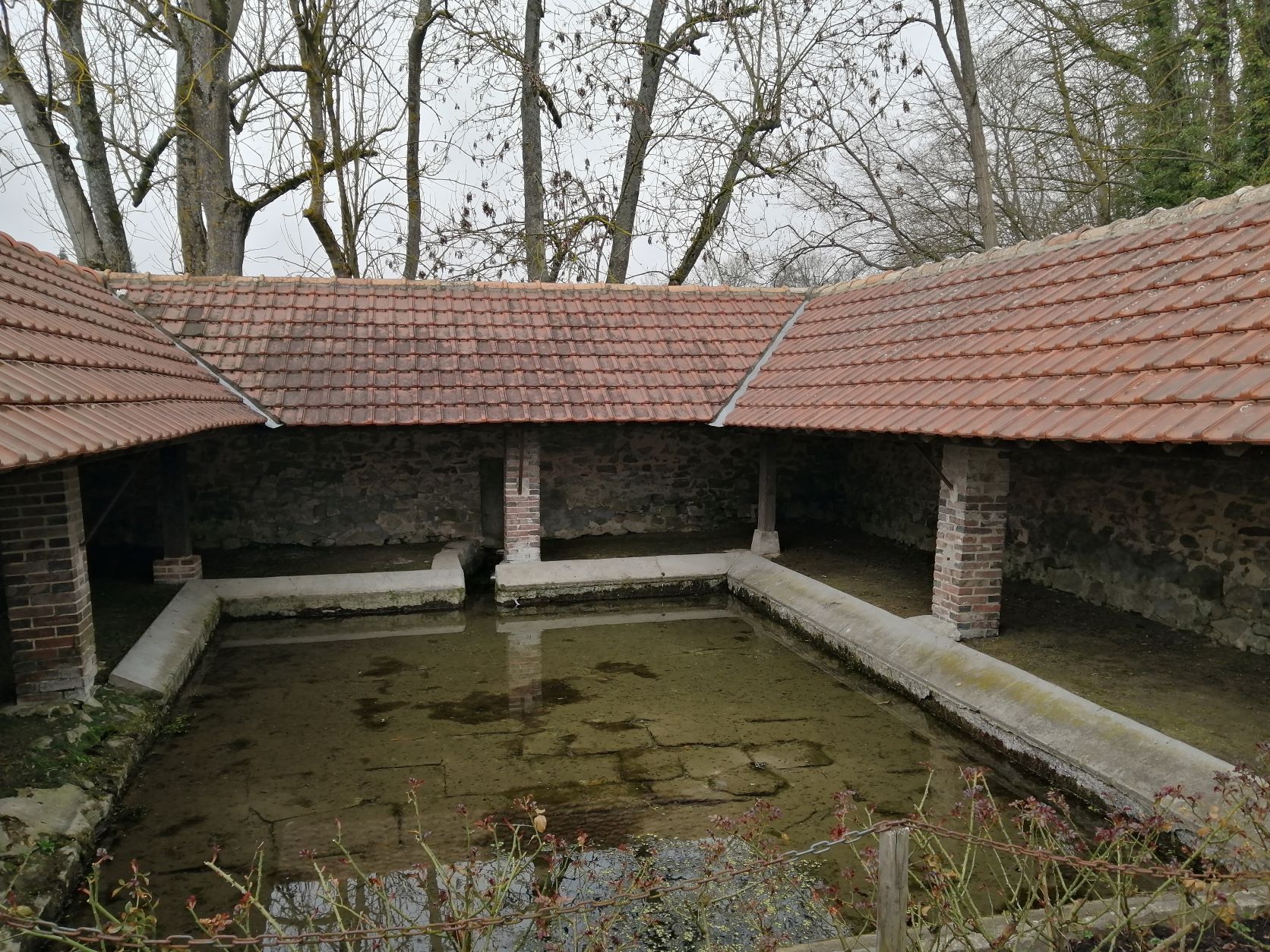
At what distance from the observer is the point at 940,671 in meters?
5.91

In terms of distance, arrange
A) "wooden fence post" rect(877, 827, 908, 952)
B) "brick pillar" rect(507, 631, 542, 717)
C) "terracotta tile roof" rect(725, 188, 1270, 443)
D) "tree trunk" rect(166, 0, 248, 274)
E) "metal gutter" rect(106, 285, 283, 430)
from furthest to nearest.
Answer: "tree trunk" rect(166, 0, 248, 274) < "metal gutter" rect(106, 285, 283, 430) < "brick pillar" rect(507, 631, 542, 717) < "terracotta tile roof" rect(725, 188, 1270, 443) < "wooden fence post" rect(877, 827, 908, 952)

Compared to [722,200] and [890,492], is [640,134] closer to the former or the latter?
[722,200]

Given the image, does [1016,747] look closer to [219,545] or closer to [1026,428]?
[1026,428]

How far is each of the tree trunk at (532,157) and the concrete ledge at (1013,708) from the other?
29.5 ft

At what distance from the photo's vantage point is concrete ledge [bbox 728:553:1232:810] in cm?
428

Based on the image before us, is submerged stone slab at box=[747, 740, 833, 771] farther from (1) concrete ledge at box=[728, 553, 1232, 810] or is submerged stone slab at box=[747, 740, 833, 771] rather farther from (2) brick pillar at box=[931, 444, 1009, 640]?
(2) brick pillar at box=[931, 444, 1009, 640]

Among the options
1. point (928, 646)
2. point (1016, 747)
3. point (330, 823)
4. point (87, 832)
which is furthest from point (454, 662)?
point (1016, 747)

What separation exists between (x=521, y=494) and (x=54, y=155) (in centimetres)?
785

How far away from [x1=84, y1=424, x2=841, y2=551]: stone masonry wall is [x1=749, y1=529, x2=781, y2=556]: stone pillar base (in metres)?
1.12

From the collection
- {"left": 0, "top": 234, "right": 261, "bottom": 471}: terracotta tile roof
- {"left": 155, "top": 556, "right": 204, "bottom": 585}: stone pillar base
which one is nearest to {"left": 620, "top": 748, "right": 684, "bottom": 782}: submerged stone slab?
{"left": 0, "top": 234, "right": 261, "bottom": 471}: terracotta tile roof

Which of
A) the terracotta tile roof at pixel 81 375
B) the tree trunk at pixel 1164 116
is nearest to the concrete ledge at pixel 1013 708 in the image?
the terracotta tile roof at pixel 81 375

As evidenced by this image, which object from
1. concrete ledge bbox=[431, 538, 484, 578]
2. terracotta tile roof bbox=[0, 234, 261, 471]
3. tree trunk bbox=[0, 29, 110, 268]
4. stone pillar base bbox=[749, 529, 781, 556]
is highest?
tree trunk bbox=[0, 29, 110, 268]

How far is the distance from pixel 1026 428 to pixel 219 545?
29.1 ft

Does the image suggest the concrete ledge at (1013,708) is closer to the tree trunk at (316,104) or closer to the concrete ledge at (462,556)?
the concrete ledge at (462,556)
